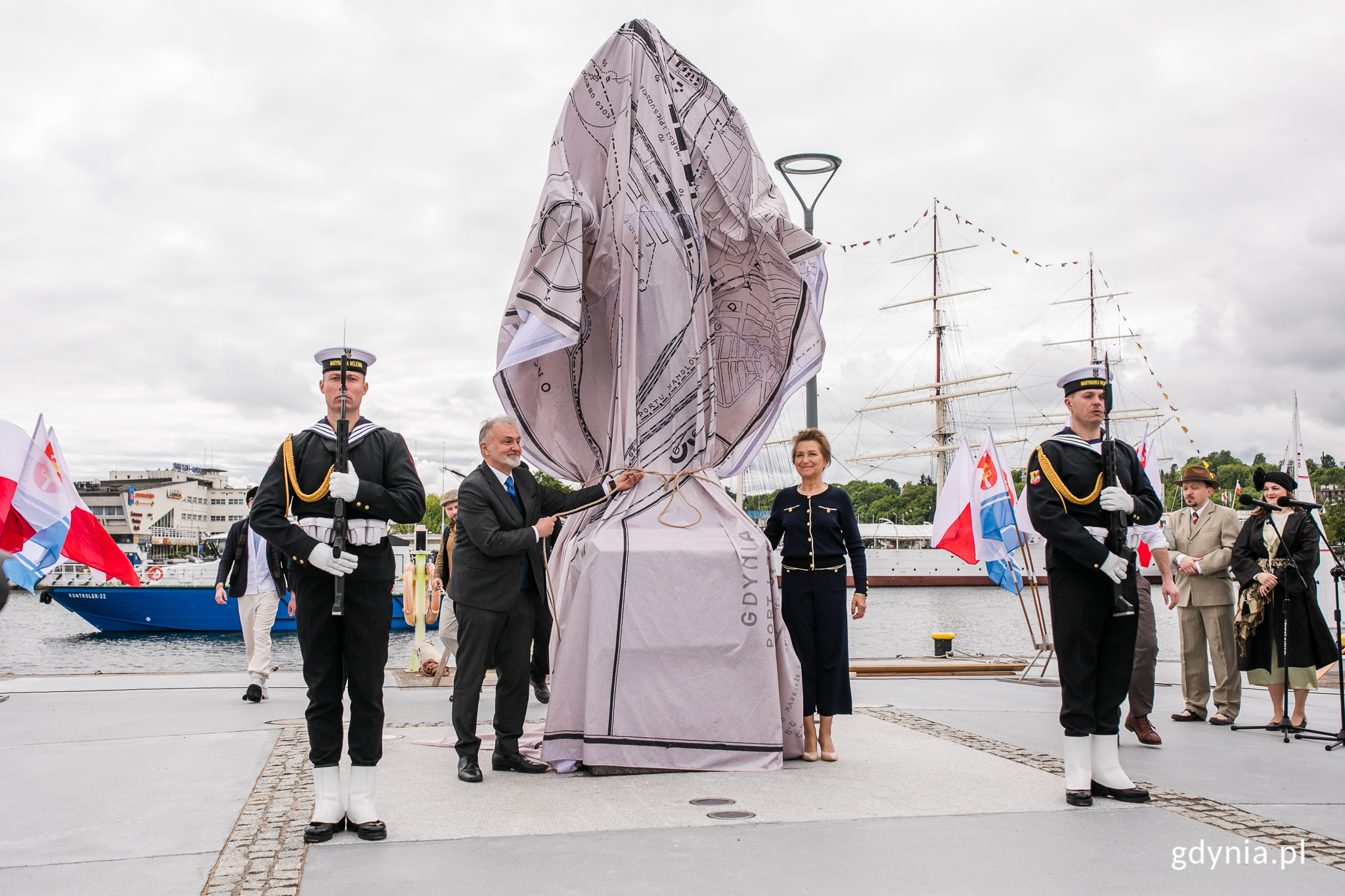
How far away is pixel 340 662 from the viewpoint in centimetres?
416

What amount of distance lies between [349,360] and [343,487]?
2.09ft

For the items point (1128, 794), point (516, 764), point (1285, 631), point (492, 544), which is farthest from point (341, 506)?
point (1285, 631)

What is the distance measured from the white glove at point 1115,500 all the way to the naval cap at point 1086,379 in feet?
1.87

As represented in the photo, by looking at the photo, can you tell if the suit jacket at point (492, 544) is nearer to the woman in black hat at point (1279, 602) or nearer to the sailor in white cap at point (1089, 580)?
the sailor in white cap at point (1089, 580)

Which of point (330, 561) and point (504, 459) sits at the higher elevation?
point (504, 459)

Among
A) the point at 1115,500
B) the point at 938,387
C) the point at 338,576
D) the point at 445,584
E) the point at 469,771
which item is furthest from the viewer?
the point at 938,387

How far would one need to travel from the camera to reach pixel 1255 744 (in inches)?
248

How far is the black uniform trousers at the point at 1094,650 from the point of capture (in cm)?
466

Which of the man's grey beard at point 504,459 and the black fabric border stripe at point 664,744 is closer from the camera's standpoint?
the black fabric border stripe at point 664,744

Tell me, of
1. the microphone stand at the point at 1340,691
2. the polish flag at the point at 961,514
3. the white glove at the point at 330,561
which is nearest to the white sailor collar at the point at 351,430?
the white glove at the point at 330,561

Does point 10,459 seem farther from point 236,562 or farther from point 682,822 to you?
point 682,822

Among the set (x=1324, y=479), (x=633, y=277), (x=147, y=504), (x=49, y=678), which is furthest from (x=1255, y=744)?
(x=1324, y=479)

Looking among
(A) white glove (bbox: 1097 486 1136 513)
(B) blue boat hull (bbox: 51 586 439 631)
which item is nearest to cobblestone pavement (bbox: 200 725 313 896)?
(A) white glove (bbox: 1097 486 1136 513)

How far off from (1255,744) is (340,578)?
560 centimetres
